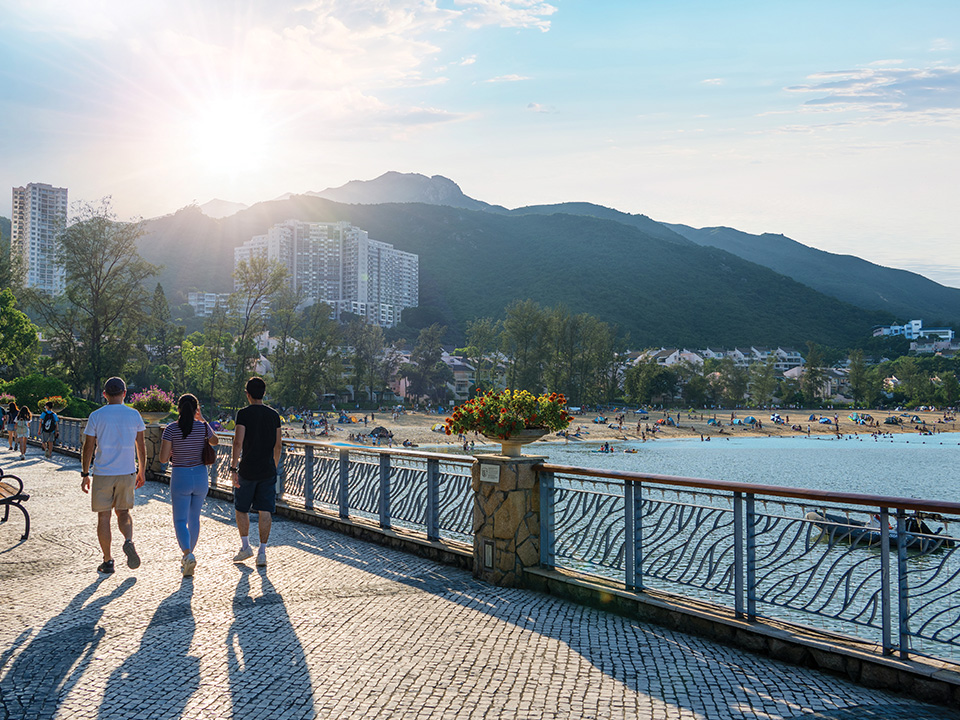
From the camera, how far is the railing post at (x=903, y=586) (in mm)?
4258

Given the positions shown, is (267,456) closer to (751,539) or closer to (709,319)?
(751,539)

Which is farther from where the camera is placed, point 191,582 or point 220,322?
point 220,322

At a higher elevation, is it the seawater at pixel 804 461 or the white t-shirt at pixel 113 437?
the white t-shirt at pixel 113 437

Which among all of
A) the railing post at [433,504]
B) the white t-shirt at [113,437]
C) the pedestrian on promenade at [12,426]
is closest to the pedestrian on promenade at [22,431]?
the pedestrian on promenade at [12,426]

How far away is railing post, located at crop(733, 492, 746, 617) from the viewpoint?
16.9 ft

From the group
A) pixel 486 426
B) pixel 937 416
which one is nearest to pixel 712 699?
pixel 486 426

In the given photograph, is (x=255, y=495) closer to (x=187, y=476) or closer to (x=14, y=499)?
(x=187, y=476)

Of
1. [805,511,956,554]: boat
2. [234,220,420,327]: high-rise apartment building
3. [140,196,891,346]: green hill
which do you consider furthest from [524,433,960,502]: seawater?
[234,220,420,327]: high-rise apartment building

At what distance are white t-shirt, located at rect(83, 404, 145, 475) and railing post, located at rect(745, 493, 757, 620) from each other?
552 centimetres

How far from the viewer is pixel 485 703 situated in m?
3.96

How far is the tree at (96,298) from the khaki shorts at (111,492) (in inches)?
1806

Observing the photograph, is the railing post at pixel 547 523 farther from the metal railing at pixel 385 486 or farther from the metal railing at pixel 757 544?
the metal railing at pixel 385 486

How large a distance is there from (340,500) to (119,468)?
3.22 metres

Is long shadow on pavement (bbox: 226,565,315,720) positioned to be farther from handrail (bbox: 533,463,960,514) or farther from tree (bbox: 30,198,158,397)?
tree (bbox: 30,198,158,397)
